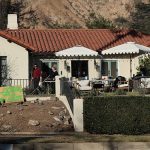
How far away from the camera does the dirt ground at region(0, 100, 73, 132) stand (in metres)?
20.8

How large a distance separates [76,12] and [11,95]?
42.5 meters

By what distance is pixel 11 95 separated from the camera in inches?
1014

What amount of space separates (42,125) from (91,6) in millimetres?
48962

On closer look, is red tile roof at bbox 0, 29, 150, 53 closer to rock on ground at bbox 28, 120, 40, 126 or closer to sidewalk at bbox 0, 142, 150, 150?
rock on ground at bbox 28, 120, 40, 126

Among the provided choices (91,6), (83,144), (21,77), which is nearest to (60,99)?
(21,77)

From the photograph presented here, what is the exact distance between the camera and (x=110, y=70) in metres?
35.7

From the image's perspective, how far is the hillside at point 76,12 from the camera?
206 ft

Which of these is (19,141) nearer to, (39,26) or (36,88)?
(36,88)

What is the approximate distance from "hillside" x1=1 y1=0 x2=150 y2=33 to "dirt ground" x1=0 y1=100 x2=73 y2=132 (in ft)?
121

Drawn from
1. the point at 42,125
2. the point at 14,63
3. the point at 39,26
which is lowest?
the point at 42,125

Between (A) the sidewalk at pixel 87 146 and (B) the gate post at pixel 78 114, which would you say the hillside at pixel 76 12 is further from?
(A) the sidewalk at pixel 87 146

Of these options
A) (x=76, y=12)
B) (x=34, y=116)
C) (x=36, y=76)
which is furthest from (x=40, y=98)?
(x=76, y=12)

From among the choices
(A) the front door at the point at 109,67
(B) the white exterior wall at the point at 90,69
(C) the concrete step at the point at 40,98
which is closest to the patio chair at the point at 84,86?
(C) the concrete step at the point at 40,98

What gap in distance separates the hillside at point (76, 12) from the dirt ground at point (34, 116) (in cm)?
3678
